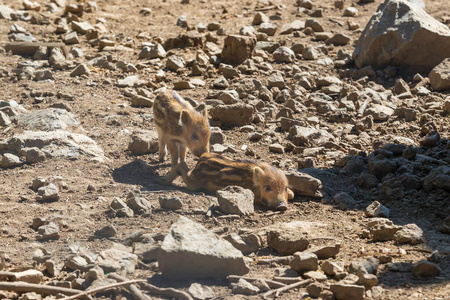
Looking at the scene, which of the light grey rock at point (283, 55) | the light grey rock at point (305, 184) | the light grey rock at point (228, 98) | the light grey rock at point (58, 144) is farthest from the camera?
the light grey rock at point (283, 55)

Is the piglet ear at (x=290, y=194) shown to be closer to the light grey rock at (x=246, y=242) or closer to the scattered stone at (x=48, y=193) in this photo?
the light grey rock at (x=246, y=242)

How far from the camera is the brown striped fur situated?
20.8ft

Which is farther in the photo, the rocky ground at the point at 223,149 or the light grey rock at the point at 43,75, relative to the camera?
the light grey rock at the point at 43,75

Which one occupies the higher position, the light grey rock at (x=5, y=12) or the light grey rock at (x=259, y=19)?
the light grey rock at (x=259, y=19)

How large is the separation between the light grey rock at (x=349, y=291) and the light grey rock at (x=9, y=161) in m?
3.94

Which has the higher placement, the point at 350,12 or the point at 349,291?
the point at 349,291

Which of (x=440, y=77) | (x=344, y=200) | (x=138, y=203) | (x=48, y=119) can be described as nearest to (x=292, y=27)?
(x=440, y=77)

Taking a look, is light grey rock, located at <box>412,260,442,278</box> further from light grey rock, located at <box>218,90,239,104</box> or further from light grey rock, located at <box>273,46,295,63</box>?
light grey rock, located at <box>273,46,295,63</box>

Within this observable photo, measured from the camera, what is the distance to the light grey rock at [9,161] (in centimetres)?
674

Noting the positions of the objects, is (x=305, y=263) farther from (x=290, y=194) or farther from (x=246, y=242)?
(x=290, y=194)

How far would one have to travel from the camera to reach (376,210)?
605 cm

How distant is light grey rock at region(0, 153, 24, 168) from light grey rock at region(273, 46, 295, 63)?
17.3 ft

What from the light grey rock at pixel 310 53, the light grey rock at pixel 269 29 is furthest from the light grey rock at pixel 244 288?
the light grey rock at pixel 269 29

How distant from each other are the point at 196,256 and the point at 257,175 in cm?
227
